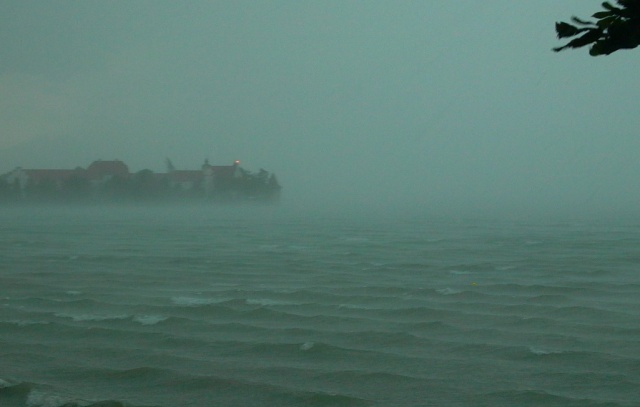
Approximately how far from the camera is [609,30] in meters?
3.35

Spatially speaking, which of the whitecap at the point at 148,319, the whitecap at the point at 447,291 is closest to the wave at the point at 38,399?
the whitecap at the point at 148,319

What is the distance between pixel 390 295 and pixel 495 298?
196 centimetres

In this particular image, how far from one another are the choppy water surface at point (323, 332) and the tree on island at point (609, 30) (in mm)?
4837

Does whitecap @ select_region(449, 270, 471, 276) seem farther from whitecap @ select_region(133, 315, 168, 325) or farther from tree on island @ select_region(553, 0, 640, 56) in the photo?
tree on island @ select_region(553, 0, 640, 56)

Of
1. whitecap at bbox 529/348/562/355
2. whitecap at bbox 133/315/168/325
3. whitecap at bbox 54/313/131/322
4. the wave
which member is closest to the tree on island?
the wave

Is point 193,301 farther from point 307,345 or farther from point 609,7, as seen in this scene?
point 609,7

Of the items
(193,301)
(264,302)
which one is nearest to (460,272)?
(264,302)

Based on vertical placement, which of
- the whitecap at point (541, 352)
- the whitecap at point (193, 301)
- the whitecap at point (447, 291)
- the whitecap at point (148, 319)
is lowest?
the whitecap at point (148, 319)

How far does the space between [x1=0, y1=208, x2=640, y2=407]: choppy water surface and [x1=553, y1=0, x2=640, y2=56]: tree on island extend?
4.84m

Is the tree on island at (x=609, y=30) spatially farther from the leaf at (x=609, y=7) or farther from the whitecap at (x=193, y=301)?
the whitecap at (x=193, y=301)

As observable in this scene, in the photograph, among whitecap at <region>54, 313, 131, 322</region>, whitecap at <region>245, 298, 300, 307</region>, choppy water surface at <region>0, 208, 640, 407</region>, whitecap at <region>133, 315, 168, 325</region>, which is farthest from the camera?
whitecap at <region>245, 298, 300, 307</region>

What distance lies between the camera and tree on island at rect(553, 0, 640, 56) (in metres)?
3.25

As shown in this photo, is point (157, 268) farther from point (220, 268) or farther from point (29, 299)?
point (29, 299)

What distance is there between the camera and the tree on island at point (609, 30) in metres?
3.25
